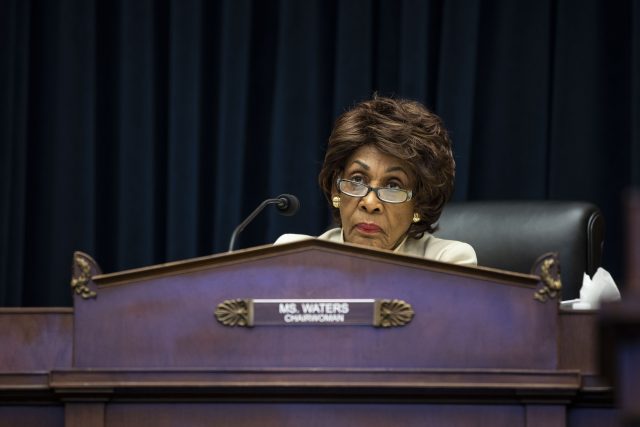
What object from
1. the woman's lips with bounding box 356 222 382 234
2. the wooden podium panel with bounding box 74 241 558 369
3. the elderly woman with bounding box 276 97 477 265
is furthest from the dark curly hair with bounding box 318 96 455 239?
A: the wooden podium panel with bounding box 74 241 558 369

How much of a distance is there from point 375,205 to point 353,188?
6 centimetres

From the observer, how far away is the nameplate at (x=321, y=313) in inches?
65.1

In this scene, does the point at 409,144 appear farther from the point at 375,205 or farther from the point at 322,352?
the point at 322,352

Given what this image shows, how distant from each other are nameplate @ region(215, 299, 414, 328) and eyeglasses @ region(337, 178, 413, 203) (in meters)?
0.88

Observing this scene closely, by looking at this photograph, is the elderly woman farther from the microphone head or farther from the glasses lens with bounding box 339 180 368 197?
the microphone head

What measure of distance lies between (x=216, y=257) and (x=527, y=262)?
131 centimetres

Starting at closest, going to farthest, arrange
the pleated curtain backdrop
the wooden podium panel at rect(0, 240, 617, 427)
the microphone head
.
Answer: the wooden podium panel at rect(0, 240, 617, 427) < the microphone head < the pleated curtain backdrop

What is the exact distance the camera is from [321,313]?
166 centimetres

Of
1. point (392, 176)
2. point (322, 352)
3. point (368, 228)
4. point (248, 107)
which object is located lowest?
point (322, 352)

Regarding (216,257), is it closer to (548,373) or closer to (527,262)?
(548,373)

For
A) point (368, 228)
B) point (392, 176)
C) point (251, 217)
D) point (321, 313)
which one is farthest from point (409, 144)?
point (321, 313)

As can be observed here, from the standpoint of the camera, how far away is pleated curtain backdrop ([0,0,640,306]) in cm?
356

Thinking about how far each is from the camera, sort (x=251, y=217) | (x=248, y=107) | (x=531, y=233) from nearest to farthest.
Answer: (x=251, y=217) < (x=531, y=233) < (x=248, y=107)

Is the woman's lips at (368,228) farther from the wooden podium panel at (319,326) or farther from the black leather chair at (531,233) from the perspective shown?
the wooden podium panel at (319,326)
